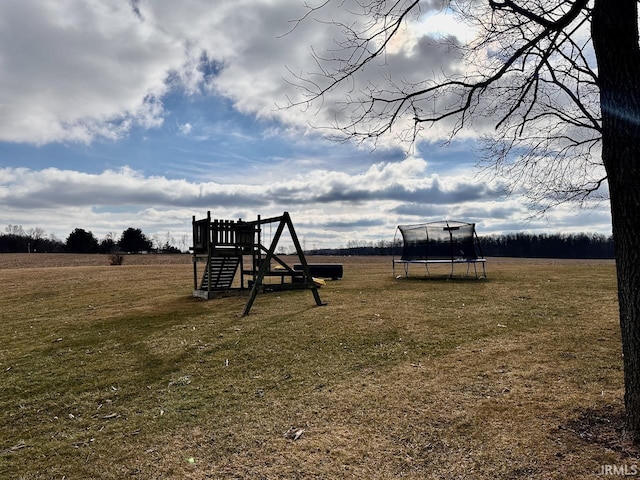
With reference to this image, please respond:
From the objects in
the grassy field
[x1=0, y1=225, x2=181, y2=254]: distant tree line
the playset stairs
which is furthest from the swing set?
[x1=0, y1=225, x2=181, y2=254]: distant tree line

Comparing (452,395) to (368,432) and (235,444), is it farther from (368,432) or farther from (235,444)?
(235,444)

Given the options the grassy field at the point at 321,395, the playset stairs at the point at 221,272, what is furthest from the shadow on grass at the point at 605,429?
the playset stairs at the point at 221,272

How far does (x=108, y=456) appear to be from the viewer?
366 centimetres

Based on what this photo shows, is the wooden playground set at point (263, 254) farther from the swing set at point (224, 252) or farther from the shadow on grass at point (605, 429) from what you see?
the shadow on grass at point (605, 429)

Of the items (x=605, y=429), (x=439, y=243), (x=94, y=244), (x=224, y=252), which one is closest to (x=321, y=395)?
(x=605, y=429)

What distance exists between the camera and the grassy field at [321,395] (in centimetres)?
340

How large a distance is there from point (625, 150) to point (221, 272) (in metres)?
11.7

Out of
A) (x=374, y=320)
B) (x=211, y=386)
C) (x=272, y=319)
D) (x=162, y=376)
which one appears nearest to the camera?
(x=211, y=386)

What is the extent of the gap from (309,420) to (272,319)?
4.62 metres

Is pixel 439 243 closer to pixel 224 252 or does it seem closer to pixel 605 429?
pixel 224 252

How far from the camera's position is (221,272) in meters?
13.5

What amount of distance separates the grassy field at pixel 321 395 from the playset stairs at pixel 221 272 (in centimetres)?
390

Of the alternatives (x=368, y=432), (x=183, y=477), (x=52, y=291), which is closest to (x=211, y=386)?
(x=183, y=477)

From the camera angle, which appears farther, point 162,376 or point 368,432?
point 162,376
